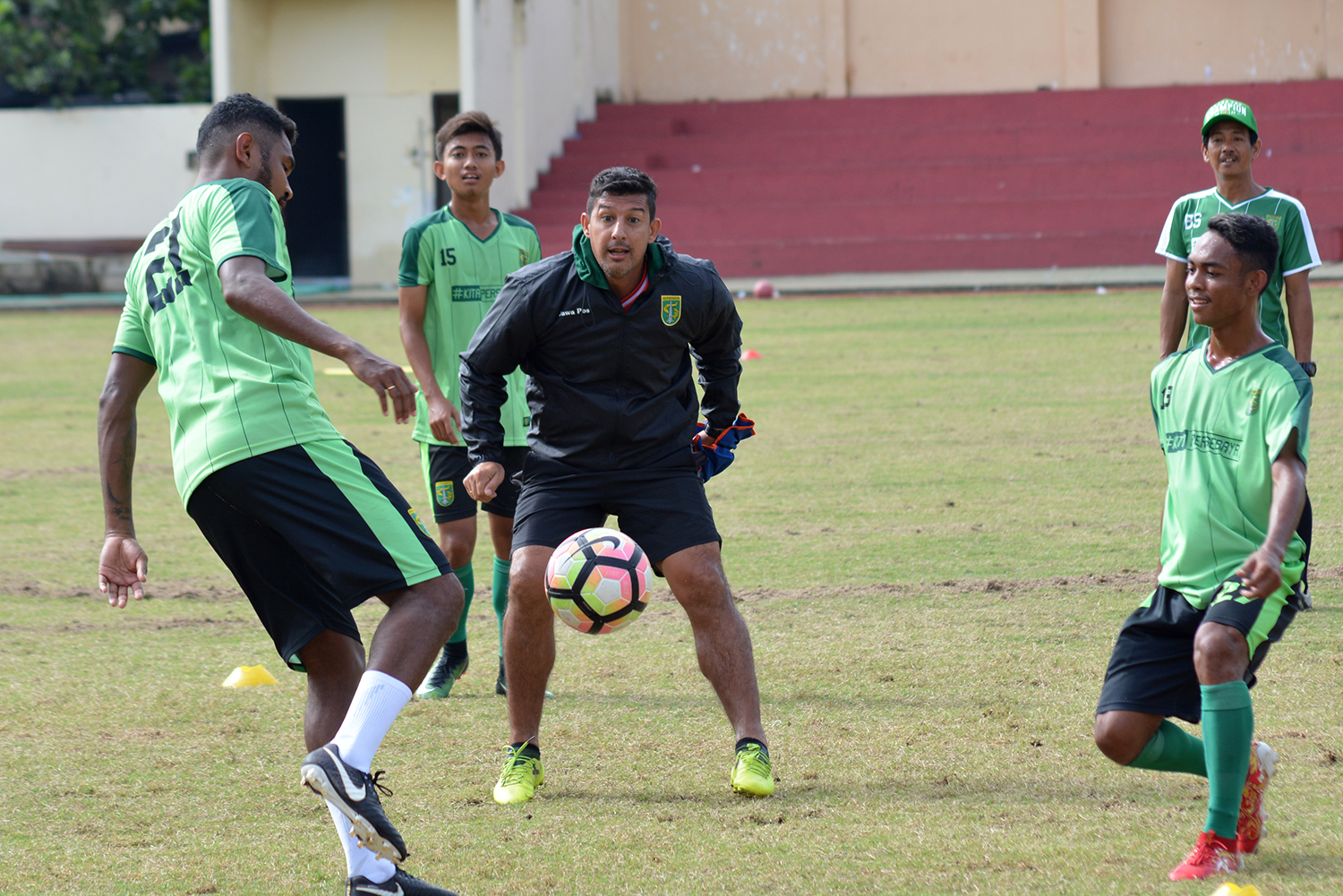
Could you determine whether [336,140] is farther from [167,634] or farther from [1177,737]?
[1177,737]

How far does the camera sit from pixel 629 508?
471 cm

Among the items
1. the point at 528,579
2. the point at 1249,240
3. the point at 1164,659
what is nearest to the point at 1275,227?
the point at 1249,240

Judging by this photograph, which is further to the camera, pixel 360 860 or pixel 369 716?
pixel 369 716

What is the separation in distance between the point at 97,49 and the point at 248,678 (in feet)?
91.2

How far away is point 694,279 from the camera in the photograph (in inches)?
186

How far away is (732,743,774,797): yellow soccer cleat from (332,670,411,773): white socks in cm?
114

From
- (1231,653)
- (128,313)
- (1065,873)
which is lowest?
(1065,873)

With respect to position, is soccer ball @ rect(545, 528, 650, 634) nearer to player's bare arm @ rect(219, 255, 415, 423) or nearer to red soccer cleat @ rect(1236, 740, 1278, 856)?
player's bare arm @ rect(219, 255, 415, 423)

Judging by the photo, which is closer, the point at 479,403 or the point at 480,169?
the point at 479,403

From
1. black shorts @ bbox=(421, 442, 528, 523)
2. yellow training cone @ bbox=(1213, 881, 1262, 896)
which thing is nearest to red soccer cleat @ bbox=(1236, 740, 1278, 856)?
yellow training cone @ bbox=(1213, 881, 1262, 896)

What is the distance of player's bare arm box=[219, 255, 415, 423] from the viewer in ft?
11.6

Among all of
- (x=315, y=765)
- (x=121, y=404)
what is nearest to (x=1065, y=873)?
(x=315, y=765)

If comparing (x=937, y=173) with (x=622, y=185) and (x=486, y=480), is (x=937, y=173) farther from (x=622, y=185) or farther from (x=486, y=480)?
(x=486, y=480)

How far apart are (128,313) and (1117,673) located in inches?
117
